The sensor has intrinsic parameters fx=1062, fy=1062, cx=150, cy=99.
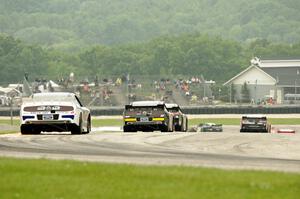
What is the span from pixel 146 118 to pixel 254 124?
20.0 metres

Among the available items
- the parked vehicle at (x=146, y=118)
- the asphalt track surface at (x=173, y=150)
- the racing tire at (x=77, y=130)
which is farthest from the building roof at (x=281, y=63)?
the asphalt track surface at (x=173, y=150)

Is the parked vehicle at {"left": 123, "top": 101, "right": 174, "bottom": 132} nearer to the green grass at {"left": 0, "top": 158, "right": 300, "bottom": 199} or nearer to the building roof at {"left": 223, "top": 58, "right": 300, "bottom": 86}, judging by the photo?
the green grass at {"left": 0, "top": 158, "right": 300, "bottom": 199}

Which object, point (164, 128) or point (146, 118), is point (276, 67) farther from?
point (146, 118)

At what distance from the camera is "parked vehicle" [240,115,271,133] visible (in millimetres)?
55250

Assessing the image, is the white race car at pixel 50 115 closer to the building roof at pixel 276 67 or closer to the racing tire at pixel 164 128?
the racing tire at pixel 164 128

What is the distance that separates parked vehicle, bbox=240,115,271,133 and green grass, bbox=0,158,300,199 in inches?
1529

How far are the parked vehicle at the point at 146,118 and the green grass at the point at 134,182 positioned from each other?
769 inches

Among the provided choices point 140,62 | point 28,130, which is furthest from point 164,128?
point 140,62

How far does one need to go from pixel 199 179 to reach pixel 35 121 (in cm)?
1540

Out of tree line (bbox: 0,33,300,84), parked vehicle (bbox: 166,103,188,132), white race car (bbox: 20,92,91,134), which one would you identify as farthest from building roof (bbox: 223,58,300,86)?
white race car (bbox: 20,92,91,134)

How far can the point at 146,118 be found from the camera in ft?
120

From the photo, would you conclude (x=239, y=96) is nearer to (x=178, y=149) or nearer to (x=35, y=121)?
(x=35, y=121)

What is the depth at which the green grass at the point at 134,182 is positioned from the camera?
43.5 feet

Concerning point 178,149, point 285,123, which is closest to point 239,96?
point 285,123
